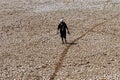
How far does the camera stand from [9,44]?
1214 inches

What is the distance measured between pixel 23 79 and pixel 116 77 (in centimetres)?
534

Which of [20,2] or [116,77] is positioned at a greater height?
[20,2]

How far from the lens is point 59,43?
1194 inches

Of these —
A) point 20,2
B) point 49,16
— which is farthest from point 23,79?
point 20,2

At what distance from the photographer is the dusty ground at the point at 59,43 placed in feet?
74.4

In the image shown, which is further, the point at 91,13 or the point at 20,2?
the point at 20,2

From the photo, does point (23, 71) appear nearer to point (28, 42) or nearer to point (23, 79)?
point (23, 79)

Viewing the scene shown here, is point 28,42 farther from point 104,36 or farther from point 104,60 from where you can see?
point 104,60

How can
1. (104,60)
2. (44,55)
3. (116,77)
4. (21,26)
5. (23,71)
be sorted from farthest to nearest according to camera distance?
(21,26) < (44,55) < (104,60) < (23,71) < (116,77)

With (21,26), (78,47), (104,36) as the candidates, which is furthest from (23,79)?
(21,26)

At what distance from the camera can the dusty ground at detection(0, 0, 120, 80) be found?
22.7 metres

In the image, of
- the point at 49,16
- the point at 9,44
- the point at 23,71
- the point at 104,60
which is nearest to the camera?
the point at 23,71

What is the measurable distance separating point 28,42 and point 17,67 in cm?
748

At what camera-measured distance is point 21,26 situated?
38.7m
